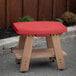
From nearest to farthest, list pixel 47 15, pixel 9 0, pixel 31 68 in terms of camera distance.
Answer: pixel 31 68, pixel 9 0, pixel 47 15

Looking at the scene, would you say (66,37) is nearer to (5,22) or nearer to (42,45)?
(42,45)

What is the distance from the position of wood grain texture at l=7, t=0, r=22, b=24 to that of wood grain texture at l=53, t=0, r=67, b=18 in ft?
4.45

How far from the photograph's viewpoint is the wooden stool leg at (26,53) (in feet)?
16.5

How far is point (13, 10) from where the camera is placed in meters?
7.46

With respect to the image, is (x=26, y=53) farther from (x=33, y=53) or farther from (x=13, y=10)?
(x=13, y=10)

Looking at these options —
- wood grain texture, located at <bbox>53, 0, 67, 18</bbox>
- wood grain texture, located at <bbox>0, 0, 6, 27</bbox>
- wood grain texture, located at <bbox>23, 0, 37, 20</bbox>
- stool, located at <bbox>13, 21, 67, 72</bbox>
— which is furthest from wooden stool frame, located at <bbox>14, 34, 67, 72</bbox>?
wood grain texture, located at <bbox>53, 0, 67, 18</bbox>

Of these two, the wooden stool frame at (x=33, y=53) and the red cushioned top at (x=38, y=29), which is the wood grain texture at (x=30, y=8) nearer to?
the wooden stool frame at (x=33, y=53)

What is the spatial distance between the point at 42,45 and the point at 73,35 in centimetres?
123

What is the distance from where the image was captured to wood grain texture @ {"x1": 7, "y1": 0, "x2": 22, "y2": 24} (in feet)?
24.1

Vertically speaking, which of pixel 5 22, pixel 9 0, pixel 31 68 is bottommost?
pixel 31 68

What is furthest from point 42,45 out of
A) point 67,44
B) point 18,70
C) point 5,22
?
point 18,70

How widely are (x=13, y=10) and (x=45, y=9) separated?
1226mm

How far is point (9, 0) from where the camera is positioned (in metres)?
7.31

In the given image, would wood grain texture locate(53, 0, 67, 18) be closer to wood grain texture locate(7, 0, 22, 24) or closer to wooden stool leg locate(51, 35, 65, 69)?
wood grain texture locate(7, 0, 22, 24)
